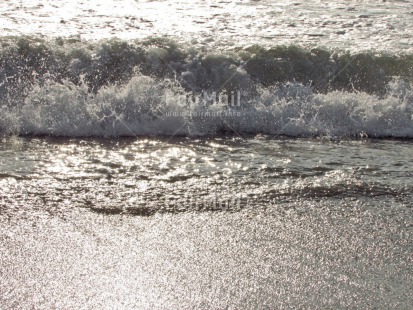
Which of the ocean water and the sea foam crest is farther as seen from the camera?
the sea foam crest

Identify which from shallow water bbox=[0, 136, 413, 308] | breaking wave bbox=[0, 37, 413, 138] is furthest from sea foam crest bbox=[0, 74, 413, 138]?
shallow water bbox=[0, 136, 413, 308]

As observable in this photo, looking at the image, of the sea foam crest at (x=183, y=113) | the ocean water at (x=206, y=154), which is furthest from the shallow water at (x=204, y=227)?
the sea foam crest at (x=183, y=113)

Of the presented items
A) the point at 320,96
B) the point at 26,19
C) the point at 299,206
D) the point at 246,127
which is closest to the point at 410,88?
the point at 320,96

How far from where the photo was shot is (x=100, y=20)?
1017cm

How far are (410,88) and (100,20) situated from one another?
5022 mm

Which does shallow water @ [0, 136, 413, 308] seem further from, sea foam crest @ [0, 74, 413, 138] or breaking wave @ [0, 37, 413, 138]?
breaking wave @ [0, 37, 413, 138]

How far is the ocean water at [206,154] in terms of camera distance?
358cm

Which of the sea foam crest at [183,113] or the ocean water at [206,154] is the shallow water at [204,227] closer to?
the ocean water at [206,154]

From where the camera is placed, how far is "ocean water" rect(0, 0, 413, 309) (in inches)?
141

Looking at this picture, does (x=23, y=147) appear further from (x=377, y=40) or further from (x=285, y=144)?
(x=377, y=40)

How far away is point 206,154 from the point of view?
5988 millimetres

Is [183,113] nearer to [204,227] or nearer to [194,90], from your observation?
[194,90]

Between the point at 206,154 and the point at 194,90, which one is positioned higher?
the point at 194,90

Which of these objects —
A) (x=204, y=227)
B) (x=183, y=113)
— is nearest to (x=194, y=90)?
(x=183, y=113)
